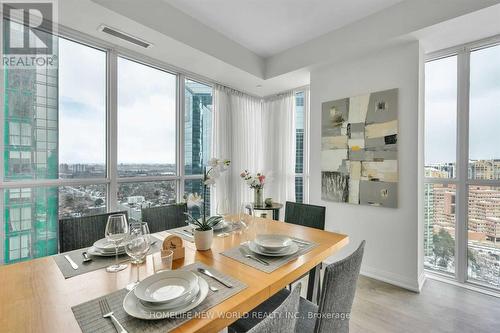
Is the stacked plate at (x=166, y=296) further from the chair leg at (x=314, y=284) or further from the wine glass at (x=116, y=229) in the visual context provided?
the chair leg at (x=314, y=284)

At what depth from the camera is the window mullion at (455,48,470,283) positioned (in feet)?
7.81

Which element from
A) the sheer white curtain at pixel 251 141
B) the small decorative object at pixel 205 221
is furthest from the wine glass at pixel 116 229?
the sheer white curtain at pixel 251 141

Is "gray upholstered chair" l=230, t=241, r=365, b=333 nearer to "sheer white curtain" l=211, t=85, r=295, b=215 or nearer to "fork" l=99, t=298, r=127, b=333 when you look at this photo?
"fork" l=99, t=298, r=127, b=333

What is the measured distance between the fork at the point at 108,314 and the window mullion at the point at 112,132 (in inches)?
77.1

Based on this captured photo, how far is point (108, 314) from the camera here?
2.46ft

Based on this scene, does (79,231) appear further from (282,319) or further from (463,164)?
(463,164)

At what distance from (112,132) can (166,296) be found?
→ 2.28 m

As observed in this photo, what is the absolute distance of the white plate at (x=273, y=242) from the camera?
123 cm

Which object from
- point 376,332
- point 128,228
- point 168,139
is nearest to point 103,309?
point 128,228

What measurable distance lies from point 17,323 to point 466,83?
12.2 ft

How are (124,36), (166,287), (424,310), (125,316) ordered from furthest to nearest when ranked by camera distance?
(124,36), (424,310), (166,287), (125,316)

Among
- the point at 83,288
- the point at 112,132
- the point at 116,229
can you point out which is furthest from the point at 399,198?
the point at 112,132

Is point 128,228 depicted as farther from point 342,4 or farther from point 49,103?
point 342,4

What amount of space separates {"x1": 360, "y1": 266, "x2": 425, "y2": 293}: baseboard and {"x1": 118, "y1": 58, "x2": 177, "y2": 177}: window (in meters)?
2.70
